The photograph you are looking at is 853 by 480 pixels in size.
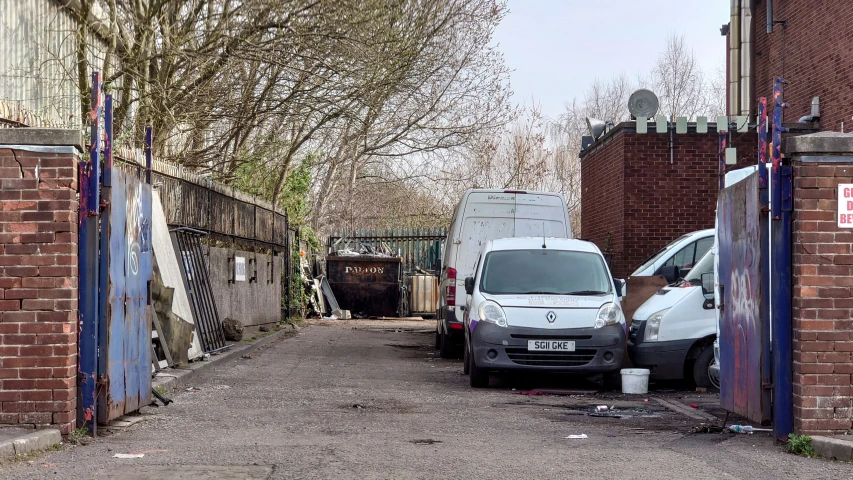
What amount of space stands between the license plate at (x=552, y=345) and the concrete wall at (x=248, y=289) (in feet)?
20.8

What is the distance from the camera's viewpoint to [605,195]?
21422 millimetres

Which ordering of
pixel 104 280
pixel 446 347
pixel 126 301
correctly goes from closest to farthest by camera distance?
1. pixel 104 280
2. pixel 126 301
3. pixel 446 347

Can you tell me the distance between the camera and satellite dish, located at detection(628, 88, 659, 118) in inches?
766

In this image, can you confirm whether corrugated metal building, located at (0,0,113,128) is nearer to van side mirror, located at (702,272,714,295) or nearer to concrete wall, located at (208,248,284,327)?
concrete wall, located at (208,248,284,327)

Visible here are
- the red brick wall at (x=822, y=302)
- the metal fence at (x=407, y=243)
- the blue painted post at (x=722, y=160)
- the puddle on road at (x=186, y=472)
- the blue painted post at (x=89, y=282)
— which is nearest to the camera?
the puddle on road at (x=186, y=472)

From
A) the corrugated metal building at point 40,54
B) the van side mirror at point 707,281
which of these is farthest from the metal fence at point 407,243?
the van side mirror at point 707,281

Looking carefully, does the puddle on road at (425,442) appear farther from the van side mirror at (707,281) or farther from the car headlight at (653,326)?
the car headlight at (653,326)

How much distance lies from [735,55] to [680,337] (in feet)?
47.8

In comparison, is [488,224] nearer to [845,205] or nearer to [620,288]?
[620,288]

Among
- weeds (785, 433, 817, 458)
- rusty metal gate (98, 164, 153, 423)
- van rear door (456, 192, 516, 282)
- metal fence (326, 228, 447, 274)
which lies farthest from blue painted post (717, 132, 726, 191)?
metal fence (326, 228, 447, 274)

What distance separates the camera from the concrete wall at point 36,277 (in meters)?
7.61

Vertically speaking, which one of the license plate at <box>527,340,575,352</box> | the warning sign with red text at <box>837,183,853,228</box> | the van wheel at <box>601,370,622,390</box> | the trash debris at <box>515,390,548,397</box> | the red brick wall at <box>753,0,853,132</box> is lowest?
the trash debris at <box>515,390,548,397</box>

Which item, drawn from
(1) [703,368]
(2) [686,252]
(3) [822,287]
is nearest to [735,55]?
(2) [686,252]

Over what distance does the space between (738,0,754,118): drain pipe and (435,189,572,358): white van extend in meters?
9.86
